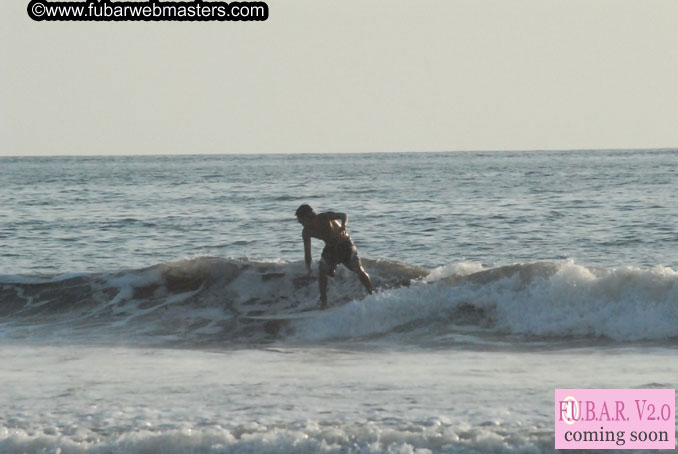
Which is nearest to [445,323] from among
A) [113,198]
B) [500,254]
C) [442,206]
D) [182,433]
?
[182,433]

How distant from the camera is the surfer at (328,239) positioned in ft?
42.0

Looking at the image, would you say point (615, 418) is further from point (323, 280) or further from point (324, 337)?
point (323, 280)

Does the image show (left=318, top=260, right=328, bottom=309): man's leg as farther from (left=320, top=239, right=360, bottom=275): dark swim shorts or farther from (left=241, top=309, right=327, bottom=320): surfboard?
(left=241, top=309, right=327, bottom=320): surfboard

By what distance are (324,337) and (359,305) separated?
0.92 metres

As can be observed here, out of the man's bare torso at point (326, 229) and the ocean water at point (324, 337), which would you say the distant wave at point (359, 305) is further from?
the man's bare torso at point (326, 229)

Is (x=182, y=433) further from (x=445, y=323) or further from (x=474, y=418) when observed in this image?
(x=445, y=323)

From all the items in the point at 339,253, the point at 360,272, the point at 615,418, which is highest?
the point at 339,253

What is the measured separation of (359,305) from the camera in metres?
13.4

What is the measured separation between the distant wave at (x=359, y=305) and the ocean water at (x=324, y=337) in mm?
36

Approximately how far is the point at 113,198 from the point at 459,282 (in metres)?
29.9

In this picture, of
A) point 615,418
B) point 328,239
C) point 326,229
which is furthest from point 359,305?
point 615,418

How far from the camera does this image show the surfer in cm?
1280

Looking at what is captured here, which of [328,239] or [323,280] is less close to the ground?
[328,239]

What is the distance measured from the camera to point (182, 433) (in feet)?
24.1
